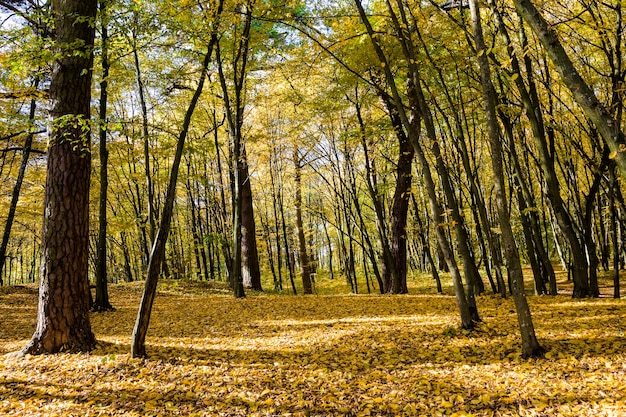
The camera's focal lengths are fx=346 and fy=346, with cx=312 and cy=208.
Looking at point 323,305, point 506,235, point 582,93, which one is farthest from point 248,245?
point 582,93

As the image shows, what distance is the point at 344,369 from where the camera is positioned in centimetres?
428

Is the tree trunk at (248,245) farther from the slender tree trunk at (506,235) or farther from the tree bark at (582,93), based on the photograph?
the tree bark at (582,93)

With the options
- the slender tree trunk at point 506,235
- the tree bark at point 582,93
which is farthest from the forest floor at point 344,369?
the tree bark at point 582,93

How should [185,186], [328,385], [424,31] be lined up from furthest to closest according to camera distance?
[185,186] → [424,31] → [328,385]

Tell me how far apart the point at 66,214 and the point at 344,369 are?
4.29 metres

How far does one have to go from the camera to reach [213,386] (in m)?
3.91

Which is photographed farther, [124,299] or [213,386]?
[124,299]

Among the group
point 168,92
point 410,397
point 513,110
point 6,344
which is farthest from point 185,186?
point 410,397

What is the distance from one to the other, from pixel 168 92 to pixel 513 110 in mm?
9749

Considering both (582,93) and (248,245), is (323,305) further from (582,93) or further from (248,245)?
(582,93)

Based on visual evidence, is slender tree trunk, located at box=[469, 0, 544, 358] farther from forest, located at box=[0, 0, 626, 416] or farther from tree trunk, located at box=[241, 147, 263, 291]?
tree trunk, located at box=[241, 147, 263, 291]

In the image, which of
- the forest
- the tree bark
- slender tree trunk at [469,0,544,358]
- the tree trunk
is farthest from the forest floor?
the tree trunk

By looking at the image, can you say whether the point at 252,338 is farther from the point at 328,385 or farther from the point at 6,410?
the point at 6,410

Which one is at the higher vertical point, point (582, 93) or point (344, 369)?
point (582, 93)
